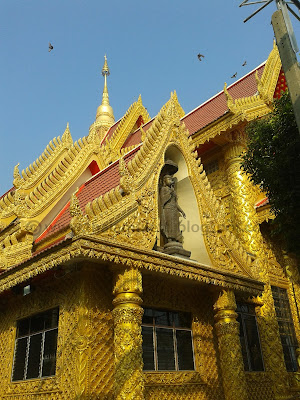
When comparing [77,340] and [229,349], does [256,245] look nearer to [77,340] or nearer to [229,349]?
[229,349]

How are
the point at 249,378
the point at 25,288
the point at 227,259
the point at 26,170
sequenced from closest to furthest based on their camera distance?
the point at 25,288 < the point at 227,259 < the point at 249,378 < the point at 26,170

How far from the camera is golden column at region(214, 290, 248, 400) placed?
6489 millimetres

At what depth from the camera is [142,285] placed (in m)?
6.54

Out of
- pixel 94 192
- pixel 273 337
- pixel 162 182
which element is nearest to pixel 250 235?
pixel 273 337

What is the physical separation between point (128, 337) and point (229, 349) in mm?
2399

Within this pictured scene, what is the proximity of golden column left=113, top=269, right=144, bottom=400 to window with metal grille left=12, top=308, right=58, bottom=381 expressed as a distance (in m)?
1.37

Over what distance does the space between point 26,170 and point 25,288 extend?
3.57 metres

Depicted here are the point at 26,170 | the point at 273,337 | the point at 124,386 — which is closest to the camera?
the point at 124,386

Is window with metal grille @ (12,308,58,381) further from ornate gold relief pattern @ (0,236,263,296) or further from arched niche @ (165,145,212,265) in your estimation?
arched niche @ (165,145,212,265)

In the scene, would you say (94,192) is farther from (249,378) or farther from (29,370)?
(249,378)

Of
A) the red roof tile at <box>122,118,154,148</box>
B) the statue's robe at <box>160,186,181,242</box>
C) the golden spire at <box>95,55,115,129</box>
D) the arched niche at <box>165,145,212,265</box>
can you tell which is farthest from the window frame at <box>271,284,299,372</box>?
the golden spire at <box>95,55,115,129</box>

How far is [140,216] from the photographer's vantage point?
20.4 feet

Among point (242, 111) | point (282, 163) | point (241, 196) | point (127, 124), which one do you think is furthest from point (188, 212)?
point (127, 124)

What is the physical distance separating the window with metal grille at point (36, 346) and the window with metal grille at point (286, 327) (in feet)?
19.6
